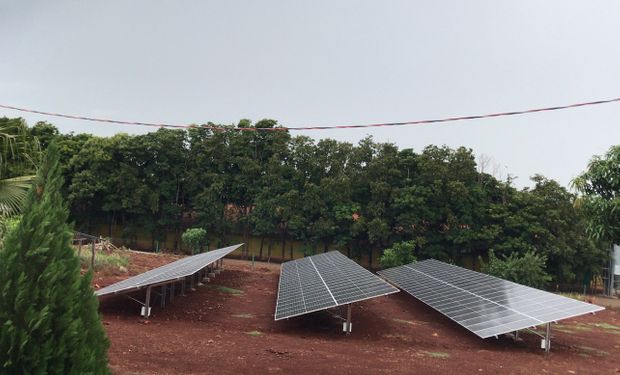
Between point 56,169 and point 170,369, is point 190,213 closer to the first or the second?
point 170,369

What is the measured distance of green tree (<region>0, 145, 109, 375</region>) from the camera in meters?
3.33

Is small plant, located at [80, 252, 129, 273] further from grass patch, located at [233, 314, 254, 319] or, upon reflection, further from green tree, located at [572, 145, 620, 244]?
green tree, located at [572, 145, 620, 244]

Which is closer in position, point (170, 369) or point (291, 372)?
point (170, 369)

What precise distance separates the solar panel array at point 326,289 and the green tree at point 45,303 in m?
9.04

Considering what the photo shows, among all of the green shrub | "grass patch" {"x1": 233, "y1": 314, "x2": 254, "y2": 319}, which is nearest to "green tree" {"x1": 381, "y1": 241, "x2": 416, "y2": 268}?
the green shrub

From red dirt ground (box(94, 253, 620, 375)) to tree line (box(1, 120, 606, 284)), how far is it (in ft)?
54.3

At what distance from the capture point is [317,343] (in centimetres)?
1189

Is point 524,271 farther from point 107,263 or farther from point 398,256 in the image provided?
point 107,263

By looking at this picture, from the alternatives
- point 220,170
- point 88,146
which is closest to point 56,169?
point 220,170

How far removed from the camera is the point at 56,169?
12.9 feet

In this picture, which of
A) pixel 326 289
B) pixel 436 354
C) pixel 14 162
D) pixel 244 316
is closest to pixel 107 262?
pixel 244 316

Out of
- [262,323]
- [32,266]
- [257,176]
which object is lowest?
[262,323]

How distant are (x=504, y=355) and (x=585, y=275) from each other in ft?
102

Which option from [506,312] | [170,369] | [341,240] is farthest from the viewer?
[341,240]
